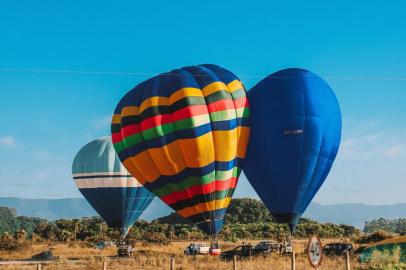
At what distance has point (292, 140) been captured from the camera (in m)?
39.1

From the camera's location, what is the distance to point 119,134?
41250mm

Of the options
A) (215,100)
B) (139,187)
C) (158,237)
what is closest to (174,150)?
(215,100)

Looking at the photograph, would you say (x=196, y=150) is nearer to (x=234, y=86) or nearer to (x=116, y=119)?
(x=234, y=86)

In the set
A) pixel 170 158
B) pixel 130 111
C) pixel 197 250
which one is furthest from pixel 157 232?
pixel 170 158

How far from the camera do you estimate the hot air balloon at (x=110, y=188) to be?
5534 centimetres

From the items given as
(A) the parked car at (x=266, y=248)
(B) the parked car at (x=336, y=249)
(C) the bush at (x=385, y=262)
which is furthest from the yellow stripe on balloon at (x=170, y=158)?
(C) the bush at (x=385, y=262)

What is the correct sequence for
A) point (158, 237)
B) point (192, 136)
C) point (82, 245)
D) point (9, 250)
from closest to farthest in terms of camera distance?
point (192, 136), point (9, 250), point (82, 245), point (158, 237)

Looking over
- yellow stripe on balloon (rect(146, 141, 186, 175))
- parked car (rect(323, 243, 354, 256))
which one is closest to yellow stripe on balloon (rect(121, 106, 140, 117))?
yellow stripe on balloon (rect(146, 141, 186, 175))

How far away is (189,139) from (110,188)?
68.0 feet

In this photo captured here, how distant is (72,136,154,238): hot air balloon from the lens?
55344 mm

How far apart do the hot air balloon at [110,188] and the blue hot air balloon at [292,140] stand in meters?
18.0

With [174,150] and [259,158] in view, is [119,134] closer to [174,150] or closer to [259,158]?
[174,150]

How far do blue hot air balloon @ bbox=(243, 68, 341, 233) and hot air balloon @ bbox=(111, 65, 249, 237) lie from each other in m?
1.45

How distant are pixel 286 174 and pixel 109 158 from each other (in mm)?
22663
